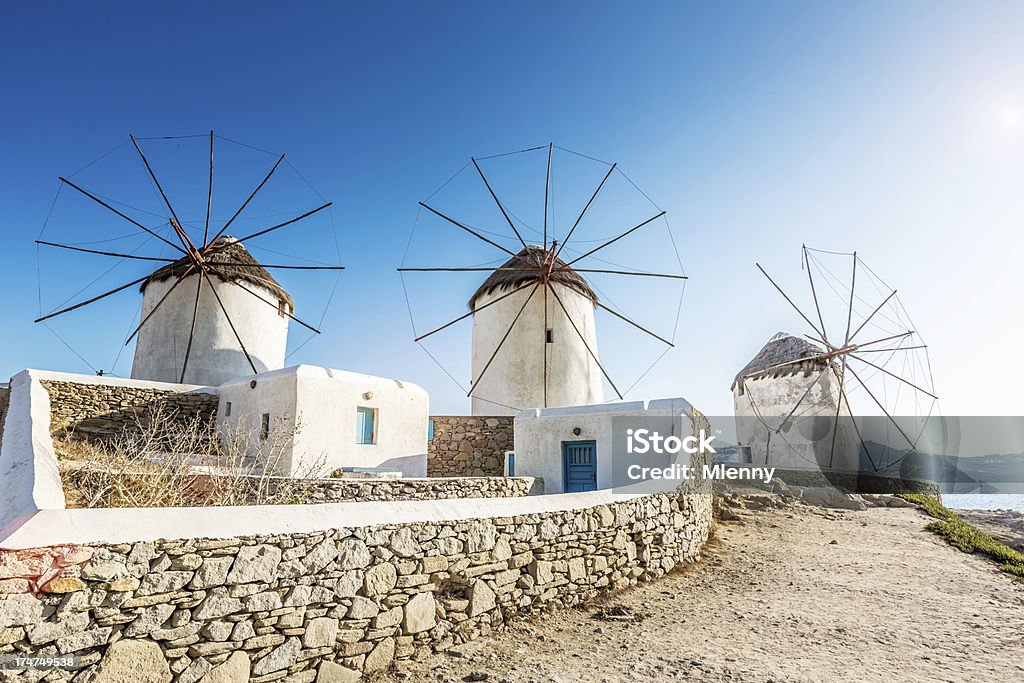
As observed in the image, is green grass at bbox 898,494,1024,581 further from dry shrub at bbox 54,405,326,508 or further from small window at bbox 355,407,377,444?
small window at bbox 355,407,377,444

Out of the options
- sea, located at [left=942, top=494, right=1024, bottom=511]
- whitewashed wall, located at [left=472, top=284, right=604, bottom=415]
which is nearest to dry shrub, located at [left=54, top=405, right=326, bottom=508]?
whitewashed wall, located at [left=472, top=284, right=604, bottom=415]

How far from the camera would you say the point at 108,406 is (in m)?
11.4

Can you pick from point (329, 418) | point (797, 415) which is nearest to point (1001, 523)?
point (797, 415)

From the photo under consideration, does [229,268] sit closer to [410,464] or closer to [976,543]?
[410,464]

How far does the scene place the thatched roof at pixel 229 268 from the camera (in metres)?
15.6

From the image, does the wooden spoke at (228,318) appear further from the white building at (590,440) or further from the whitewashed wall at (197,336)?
the white building at (590,440)

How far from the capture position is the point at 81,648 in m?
3.08

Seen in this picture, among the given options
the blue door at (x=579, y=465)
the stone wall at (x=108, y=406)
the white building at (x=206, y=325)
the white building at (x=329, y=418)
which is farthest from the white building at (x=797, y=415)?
the stone wall at (x=108, y=406)

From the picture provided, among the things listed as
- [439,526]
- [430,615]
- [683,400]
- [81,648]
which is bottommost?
[430,615]

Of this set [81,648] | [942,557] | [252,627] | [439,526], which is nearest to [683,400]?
[942,557]

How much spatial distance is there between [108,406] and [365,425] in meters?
5.10

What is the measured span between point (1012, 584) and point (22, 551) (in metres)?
11.1

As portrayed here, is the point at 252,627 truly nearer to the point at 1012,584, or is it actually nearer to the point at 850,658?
the point at 850,658

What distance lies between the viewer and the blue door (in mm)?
11164
